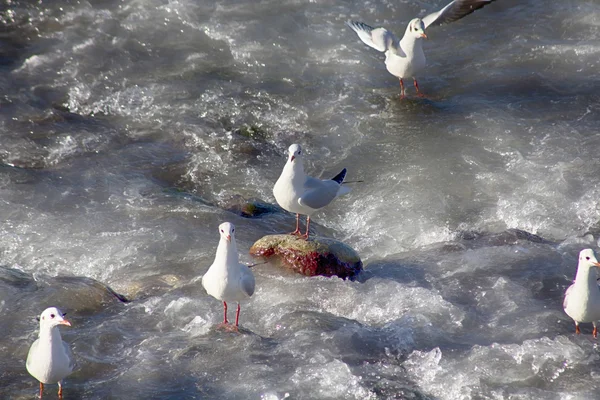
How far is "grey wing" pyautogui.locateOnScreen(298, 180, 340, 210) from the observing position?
7562 mm

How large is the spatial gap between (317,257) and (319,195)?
0.58 meters

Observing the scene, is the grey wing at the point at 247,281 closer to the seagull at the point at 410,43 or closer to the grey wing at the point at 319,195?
the grey wing at the point at 319,195

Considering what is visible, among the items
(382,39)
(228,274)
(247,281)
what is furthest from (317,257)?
(382,39)

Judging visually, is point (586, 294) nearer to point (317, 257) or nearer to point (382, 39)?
point (317, 257)

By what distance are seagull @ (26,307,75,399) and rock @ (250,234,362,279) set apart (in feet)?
8.33

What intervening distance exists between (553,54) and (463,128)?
2.75 metres

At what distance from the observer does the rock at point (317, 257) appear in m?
7.59

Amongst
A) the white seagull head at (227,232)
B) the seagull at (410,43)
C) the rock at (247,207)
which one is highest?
the seagull at (410,43)

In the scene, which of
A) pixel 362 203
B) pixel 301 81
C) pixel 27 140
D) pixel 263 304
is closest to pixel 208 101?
pixel 301 81

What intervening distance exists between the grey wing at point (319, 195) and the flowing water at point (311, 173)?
28.7 inches

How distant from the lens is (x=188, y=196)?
9227 mm

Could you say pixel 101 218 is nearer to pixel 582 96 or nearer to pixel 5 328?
pixel 5 328

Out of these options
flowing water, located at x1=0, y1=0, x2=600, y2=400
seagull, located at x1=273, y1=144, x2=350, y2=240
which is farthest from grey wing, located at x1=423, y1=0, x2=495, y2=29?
seagull, located at x1=273, y1=144, x2=350, y2=240

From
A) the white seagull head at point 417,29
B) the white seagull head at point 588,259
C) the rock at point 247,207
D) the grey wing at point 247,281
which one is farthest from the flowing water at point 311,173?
the white seagull head at point 417,29
